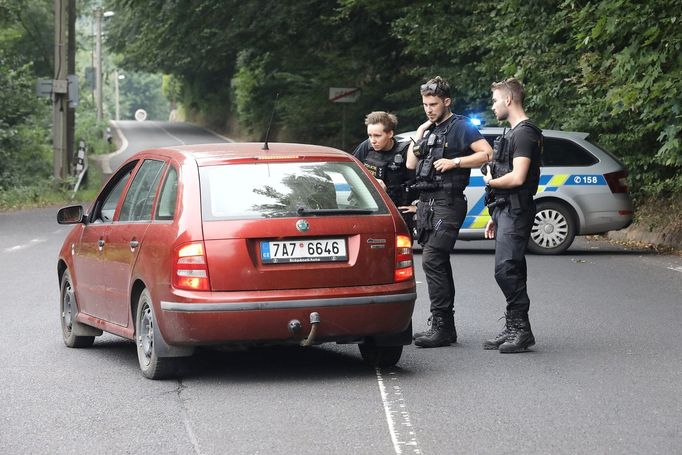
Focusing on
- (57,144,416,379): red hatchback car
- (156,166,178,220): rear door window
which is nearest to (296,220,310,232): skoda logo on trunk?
(57,144,416,379): red hatchback car

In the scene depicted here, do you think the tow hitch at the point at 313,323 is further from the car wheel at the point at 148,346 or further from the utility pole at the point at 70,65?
the utility pole at the point at 70,65

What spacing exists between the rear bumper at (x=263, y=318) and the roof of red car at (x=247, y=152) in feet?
3.08

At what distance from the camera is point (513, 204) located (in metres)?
9.19

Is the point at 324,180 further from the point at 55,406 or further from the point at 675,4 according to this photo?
the point at 675,4

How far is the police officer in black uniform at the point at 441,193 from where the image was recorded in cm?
935

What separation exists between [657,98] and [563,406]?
381 inches

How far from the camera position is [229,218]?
7.79 m

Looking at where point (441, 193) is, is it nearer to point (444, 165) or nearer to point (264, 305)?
point (444, 165)

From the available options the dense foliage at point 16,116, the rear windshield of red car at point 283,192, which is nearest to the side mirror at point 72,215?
the rear windshield of red car at point 283,192

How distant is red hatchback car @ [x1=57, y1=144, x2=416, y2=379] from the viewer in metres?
7.68

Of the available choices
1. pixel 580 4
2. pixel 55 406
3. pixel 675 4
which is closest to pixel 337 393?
pixel 55 406

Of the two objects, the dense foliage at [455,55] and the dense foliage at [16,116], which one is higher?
the dense foliage at [455,55]

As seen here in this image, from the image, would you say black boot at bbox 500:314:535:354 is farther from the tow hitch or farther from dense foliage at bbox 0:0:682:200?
dense foliage at bbox 0:0:682:200

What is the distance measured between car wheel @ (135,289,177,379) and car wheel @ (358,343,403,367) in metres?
1.29
